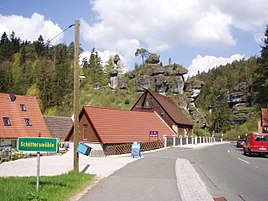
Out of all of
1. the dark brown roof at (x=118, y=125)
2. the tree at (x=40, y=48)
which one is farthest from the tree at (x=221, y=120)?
the dark brown roof at (x=118, y=125)

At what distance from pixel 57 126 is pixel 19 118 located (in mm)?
10861

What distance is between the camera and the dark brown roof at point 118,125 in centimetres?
3972

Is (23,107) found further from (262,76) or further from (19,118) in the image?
(262,76)

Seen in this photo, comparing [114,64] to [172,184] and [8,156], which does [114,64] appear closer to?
[8,156]

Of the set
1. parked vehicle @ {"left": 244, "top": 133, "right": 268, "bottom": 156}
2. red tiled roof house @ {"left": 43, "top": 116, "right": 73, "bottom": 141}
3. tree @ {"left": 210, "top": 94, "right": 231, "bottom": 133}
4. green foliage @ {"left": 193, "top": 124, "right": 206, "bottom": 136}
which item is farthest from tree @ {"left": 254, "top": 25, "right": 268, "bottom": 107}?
tree @ {"left": 210, "top": 94, "right": 231, "bottom": 133}

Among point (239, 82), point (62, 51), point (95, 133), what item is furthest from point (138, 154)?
point (239, 82)

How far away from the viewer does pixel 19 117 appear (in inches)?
1741

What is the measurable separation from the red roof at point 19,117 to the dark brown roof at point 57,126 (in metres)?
6.24

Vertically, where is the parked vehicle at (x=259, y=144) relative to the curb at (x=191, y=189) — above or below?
above

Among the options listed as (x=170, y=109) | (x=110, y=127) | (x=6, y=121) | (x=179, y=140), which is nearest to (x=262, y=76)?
(x=179, y=140)

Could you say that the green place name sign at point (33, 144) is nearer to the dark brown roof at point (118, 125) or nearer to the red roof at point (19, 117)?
the dark brown roof at point (118, 125)

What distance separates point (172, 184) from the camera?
13.8 metres

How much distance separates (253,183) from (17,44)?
119 metres

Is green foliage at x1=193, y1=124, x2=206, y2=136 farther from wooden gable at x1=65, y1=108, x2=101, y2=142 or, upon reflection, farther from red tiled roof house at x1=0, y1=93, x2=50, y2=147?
wooden gable at x1=65, y1=108, x2=101, y2=142
